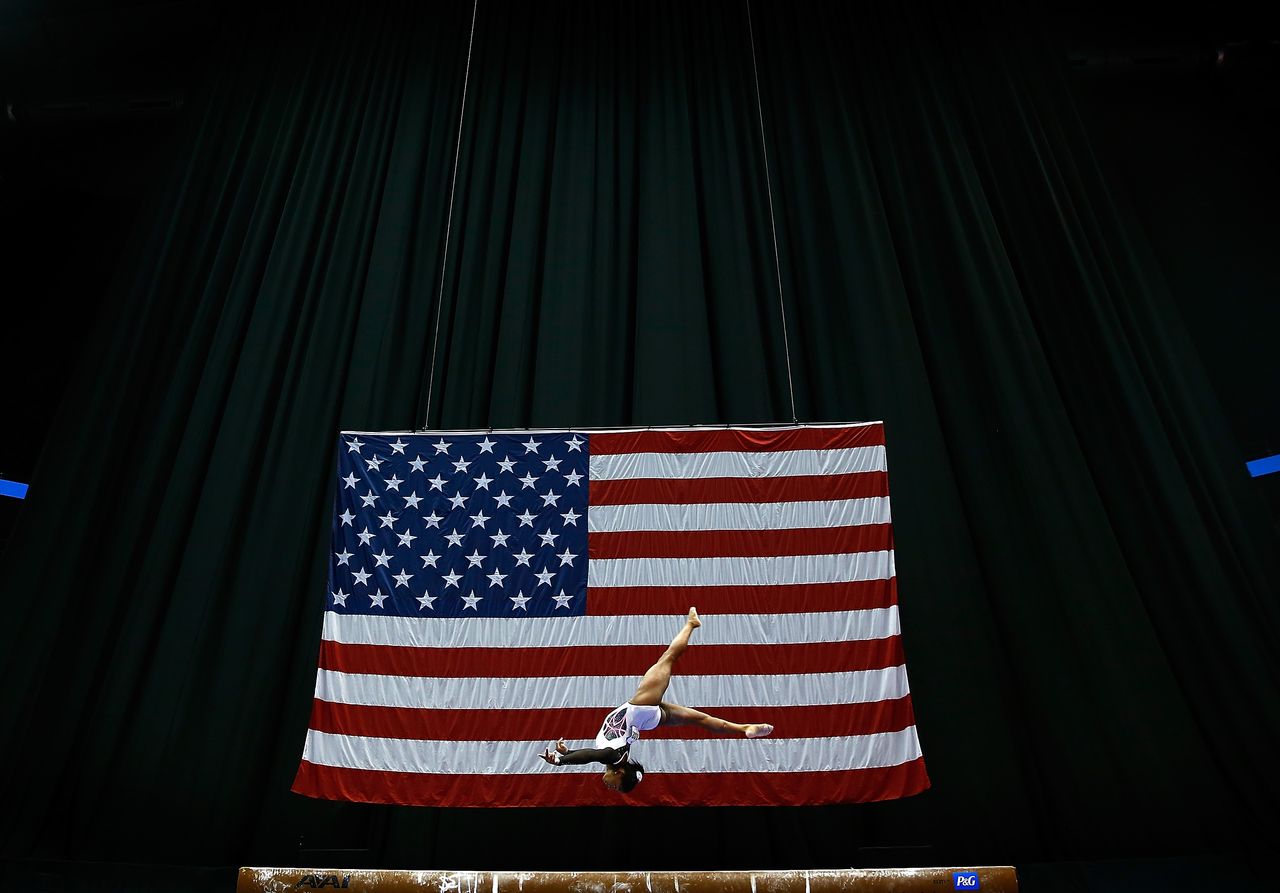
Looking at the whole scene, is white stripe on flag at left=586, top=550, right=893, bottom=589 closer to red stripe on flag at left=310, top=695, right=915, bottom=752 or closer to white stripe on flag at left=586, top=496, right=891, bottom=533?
white stripe on flag at left=586, top=496, right=891, bottom=533

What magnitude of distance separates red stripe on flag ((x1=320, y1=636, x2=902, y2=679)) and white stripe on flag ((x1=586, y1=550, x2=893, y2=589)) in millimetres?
391

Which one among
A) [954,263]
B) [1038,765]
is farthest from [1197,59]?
[1038,765]

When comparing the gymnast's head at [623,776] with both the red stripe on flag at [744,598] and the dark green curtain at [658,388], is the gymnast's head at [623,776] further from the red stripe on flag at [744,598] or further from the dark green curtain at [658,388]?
the dark green curtain at [658,388]

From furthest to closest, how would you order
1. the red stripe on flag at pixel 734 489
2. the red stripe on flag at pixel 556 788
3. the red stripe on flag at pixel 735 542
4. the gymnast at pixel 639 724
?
1. the red stripe on flag at pixel 734 489
2. the red stripe on flag at pixel 735 542
3. the red stripe on flag at pixel 556 788
4. the gymnast at pixel 639 724

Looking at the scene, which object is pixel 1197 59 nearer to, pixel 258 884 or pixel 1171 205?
pixel 1171 205

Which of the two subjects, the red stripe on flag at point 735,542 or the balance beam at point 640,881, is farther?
the red stripe on flag at point 735,542

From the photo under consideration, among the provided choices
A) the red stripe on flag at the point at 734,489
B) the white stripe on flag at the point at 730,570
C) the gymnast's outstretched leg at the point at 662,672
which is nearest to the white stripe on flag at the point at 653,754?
the gymnast's outstretched leg at the point at 662,672

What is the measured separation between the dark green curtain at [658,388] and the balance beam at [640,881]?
3.87 ft

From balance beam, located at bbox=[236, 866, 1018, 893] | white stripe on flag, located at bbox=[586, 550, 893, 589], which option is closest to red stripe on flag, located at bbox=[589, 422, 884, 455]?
white stripe on flag, located at bbox=[586, 550, 893, 589]

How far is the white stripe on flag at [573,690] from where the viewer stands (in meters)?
5.01

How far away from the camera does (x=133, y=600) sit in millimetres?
6195

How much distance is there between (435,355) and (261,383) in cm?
142

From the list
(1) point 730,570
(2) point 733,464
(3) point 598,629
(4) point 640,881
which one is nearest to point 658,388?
(2) point 733,464

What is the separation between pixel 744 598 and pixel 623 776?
1.40 meters
